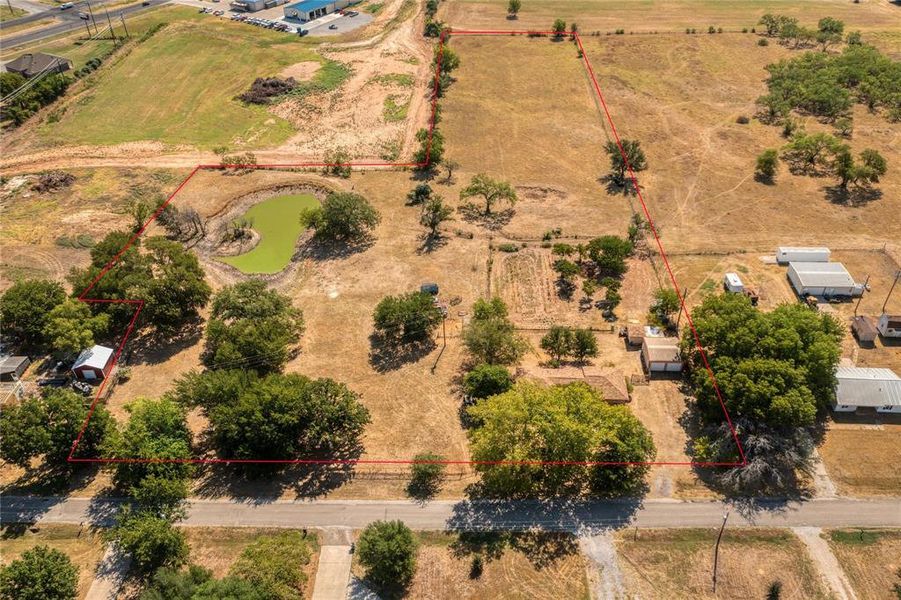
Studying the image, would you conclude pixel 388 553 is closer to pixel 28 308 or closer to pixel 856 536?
pixel 856 536

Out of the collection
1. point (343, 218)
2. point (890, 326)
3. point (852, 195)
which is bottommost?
point (890, 326)

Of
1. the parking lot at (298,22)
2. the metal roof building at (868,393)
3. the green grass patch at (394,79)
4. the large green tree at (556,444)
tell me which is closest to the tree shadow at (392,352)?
the large green tree at (556,444)

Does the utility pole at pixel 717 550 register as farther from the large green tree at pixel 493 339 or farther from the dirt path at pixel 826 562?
the large green tree at pixel 493 339

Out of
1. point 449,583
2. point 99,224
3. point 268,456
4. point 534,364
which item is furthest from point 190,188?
point 449,583

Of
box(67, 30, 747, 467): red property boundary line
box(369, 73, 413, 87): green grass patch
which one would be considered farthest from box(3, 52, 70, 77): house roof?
box(369, 73, 413, 87): green grass patch

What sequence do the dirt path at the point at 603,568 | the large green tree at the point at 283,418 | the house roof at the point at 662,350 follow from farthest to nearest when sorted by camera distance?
the house roof at the point at 662,350 < the large green tree at the point at 283,418 < the dirt path at the point at 603,568

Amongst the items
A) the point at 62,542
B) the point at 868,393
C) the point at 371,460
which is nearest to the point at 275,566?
the point at 371,460

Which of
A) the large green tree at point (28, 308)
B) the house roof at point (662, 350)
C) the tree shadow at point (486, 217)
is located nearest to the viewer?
the house roof at point (662, 350)
